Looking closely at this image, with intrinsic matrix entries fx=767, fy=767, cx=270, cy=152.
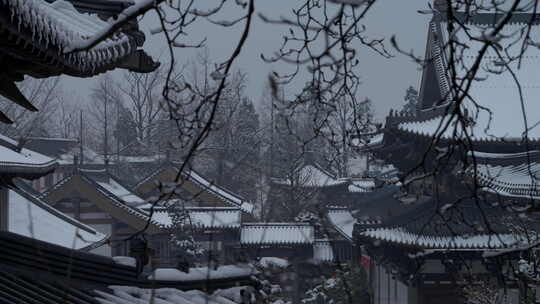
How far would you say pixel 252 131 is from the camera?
35.8 metres

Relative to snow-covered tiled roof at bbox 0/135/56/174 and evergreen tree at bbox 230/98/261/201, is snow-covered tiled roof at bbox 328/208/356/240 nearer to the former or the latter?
evergreen tree at bbox 230/98/261/201

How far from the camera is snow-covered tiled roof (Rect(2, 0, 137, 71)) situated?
127 inches

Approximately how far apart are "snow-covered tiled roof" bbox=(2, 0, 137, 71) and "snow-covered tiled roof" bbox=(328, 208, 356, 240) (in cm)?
1732

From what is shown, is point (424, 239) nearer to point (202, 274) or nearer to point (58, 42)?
point (202, 274)

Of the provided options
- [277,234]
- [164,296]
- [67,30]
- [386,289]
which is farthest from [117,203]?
[67,30]

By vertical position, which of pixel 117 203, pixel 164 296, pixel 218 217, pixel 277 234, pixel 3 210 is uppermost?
pixel 117 203

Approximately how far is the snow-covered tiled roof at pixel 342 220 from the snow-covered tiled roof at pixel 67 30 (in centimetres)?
1732

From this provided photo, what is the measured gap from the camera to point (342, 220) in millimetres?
23750

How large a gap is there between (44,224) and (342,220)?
1317cm

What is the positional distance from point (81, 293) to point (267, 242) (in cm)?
1931

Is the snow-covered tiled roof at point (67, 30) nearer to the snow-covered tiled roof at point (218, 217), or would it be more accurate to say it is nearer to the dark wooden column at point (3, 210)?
the dark wooden column at point (3, 210)

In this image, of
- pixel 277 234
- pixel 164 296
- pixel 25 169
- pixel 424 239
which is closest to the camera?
pixel 164 296

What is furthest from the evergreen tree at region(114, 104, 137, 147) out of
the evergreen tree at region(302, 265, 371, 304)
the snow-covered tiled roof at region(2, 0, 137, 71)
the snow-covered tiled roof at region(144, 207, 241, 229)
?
the snow-covered tiled roof at region(2, 0, 137, 71)

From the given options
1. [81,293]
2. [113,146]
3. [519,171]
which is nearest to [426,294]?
[519,171]
